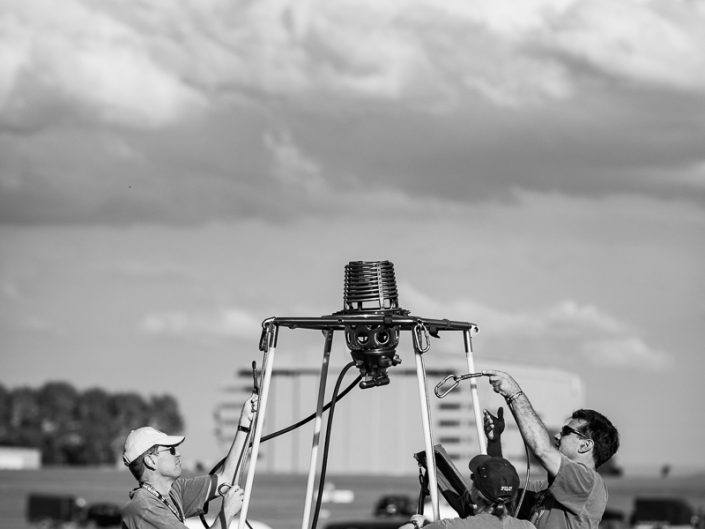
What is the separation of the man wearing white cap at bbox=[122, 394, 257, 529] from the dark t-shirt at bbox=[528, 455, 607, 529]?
1655 millimetres

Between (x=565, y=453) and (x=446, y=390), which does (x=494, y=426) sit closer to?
(x=446, y=390)

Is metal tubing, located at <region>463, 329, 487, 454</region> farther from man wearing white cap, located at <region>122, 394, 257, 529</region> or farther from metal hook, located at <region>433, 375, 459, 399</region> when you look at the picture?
man wearing white cap, located at <region>122, 394, 257, 529</region>

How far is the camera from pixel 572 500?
23.8ft

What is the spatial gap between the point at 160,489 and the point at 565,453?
2182mm

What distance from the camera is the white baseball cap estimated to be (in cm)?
716

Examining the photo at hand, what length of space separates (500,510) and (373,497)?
148173mm

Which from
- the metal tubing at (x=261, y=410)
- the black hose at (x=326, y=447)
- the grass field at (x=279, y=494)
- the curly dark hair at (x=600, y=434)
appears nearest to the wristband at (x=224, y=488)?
the metal tubing at (x=261, y=410)

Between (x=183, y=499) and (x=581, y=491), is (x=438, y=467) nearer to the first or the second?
(x=581, y=491)

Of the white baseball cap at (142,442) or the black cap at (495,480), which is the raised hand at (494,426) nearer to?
the black cap at (495,480)

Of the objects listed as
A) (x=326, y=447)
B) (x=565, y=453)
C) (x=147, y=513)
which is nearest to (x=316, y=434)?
(x=326, y=447)

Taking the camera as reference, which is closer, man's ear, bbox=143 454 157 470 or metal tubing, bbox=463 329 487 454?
man's ear, bbox=143 454 157 470

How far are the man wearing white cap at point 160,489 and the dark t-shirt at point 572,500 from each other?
1655mm

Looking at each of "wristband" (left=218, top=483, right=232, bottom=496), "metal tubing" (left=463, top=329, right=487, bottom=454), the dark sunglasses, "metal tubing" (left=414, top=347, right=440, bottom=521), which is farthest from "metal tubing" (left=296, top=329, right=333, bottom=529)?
the dark sunglasses

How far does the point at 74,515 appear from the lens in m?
76.3
